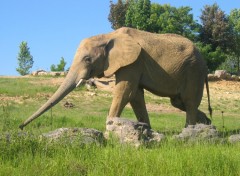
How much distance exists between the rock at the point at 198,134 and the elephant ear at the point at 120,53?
2873 millimetres

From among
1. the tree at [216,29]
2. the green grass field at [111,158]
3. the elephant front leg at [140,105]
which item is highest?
the tree at [216,29]

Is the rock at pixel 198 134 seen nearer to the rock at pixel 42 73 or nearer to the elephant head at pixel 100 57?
the elephant head at pixel 100 57

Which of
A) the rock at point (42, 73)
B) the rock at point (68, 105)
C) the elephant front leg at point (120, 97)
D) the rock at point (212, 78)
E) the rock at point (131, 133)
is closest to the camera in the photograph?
the rock at point (131, 133)

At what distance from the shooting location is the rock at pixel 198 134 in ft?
30.8

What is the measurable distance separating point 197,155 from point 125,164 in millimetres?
1262

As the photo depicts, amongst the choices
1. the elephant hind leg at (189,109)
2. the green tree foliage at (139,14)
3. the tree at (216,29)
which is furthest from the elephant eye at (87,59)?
the tree at (216,29)

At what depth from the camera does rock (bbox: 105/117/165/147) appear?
348 inches

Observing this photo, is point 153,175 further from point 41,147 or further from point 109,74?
point 109,74

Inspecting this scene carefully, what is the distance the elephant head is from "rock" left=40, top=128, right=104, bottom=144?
2.85 m

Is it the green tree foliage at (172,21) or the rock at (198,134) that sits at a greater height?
the green tree foliage at (172,21)

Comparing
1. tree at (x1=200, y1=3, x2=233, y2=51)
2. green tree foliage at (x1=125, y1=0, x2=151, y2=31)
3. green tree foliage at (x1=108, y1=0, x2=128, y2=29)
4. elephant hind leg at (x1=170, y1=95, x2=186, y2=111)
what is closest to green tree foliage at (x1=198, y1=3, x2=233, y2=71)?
tree at (x1=200, y1=3, x2=233, y2=51)

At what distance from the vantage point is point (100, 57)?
479 inches

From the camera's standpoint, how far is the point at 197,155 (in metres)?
7.56

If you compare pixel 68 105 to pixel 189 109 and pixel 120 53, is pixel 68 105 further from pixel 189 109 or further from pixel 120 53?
pixel 120 53
